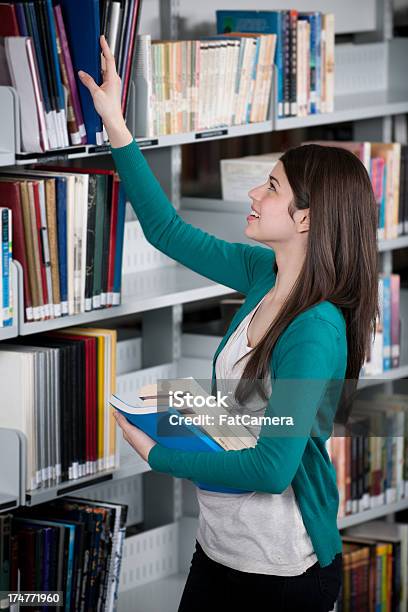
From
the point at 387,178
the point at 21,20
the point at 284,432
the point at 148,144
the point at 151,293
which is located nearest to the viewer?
the point at 284,432

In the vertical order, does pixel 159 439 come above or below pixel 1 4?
below

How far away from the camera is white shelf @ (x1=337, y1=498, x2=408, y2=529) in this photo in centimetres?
337

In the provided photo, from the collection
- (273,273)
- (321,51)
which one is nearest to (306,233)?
(273,273)

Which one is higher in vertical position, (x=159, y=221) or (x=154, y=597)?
(x=159, y=221)

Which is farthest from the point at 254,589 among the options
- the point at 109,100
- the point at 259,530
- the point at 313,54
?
the point at 313,54

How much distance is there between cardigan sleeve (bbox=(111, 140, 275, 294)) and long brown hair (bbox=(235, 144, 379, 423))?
30 centimetres

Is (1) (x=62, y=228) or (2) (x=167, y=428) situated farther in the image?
(1) (x=62, y=228)

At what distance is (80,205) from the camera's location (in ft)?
7.97

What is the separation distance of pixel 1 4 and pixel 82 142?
1.07 ft

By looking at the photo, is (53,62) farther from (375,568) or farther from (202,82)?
(375,568)

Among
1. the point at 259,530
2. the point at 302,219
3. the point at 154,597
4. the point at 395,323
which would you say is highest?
the point at 302,219

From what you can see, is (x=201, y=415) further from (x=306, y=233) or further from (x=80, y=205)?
(x=80, y=205)

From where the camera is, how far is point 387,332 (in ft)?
11.4

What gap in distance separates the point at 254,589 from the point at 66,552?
59 centimetres
